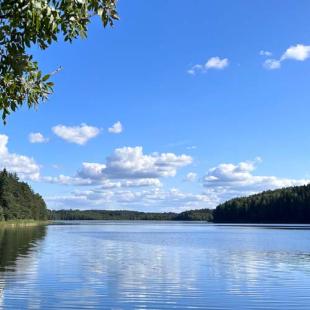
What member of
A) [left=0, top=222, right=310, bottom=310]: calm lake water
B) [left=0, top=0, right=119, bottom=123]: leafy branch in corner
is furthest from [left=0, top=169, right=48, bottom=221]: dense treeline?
[left=0, top=0, right=119, bottom=123]: leafy branch in corner

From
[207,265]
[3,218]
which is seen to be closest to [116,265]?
[207,265]

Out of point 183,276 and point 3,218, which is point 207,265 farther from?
point 3,218

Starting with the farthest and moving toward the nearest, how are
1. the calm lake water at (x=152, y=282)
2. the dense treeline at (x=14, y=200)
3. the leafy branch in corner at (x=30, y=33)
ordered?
the dense treeline at (x=14, y=200) → the calm lake water at (x=152, y=282) → the leafy branch in corner at (x=30, y=33)

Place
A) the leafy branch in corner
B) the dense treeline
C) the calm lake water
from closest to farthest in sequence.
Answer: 1. the leafy branch in corner
2. the calm lake water
3. the dense treeline

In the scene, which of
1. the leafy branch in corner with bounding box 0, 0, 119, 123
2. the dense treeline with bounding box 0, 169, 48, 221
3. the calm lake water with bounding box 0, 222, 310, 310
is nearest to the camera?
the leafy branch in corner with bounding box 0, 0, 119, 123

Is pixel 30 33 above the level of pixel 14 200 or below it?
below

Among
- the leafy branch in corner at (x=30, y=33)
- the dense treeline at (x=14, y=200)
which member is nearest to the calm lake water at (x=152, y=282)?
the leafy branch in corner at (x=30, y=33)

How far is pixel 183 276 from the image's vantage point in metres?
33.4

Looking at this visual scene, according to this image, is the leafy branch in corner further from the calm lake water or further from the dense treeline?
the dense treeline

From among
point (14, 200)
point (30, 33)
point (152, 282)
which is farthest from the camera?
point (14, 200)

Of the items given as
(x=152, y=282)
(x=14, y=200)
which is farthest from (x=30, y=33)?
(x=14, y=200)

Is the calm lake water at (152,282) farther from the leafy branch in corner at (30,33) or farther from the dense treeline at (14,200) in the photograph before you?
the dense treeline at (14,200)

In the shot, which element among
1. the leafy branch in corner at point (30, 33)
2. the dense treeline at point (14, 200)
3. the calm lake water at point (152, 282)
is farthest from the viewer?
the dense treeline at point (14, 200)

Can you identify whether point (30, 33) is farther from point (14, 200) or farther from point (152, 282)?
point (14, 200)
